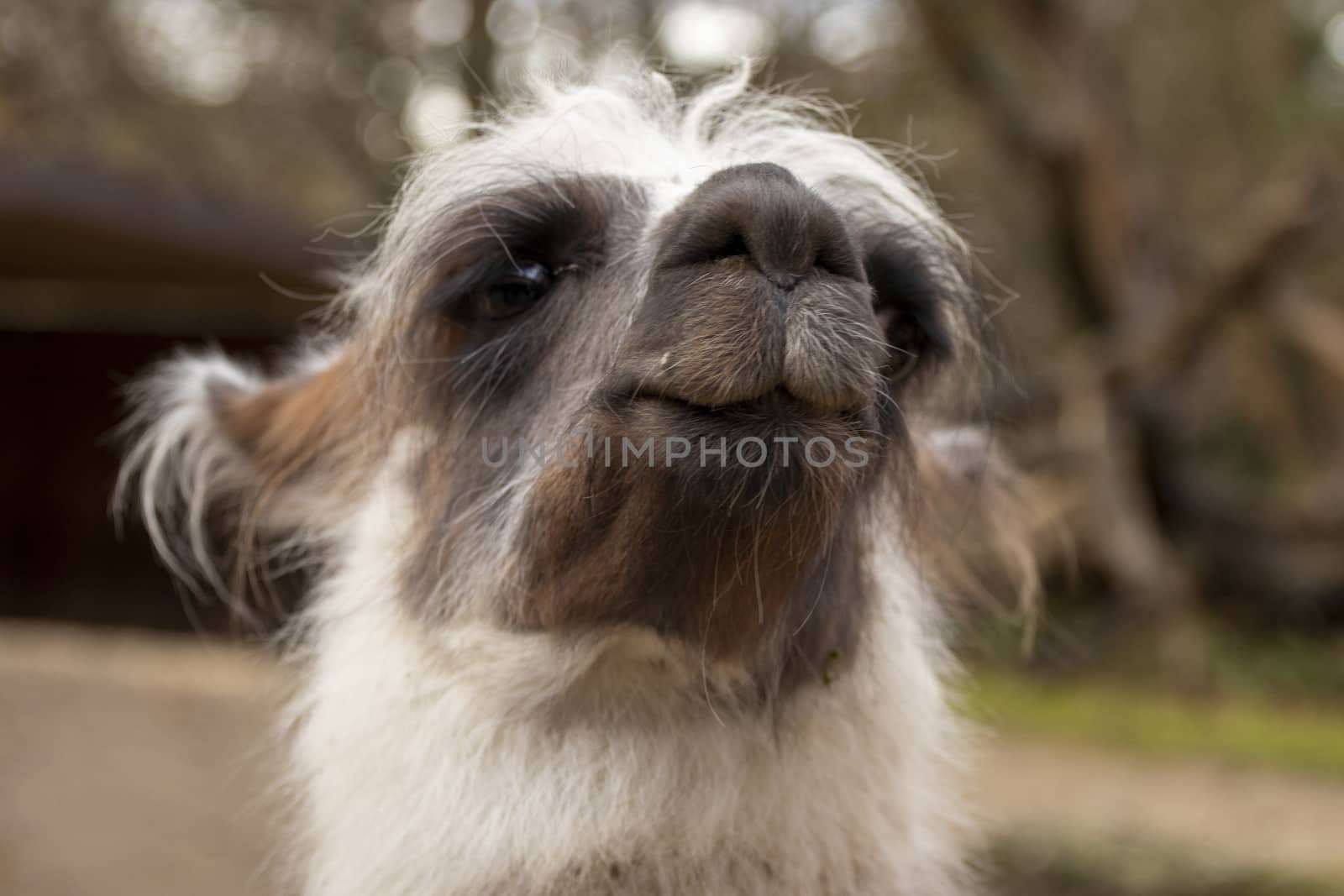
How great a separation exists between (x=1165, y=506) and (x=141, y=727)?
33.4ft

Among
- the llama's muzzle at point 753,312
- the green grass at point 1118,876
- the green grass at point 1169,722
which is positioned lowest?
the green grass at point 1118,876

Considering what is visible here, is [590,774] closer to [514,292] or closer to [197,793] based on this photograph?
[514,292]

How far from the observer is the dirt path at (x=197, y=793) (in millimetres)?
6484

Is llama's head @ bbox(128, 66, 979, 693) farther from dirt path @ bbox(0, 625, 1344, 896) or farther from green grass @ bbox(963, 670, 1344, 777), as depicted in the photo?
green grass @ bbox(963, 670, 1344, 777)

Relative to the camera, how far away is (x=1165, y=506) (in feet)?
42.1

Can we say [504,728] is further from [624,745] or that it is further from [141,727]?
[141,727]

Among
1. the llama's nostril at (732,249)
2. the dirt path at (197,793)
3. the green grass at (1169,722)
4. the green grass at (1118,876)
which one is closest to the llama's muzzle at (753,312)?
the llama's nostril at (732,249)

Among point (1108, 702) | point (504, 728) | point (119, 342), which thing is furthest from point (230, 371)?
point (1108, 702)

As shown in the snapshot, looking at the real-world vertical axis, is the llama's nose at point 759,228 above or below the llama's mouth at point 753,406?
above

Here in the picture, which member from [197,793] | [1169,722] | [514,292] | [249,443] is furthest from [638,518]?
[1169,722]

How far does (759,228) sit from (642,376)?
0.28 metres

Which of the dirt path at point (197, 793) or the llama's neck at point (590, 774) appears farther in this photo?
the dirt path at point (197, 793)

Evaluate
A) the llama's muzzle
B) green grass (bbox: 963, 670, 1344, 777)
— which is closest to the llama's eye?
the llama's muzzle

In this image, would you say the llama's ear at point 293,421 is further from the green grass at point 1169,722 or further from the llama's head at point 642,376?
the green grass at point 1169,722
